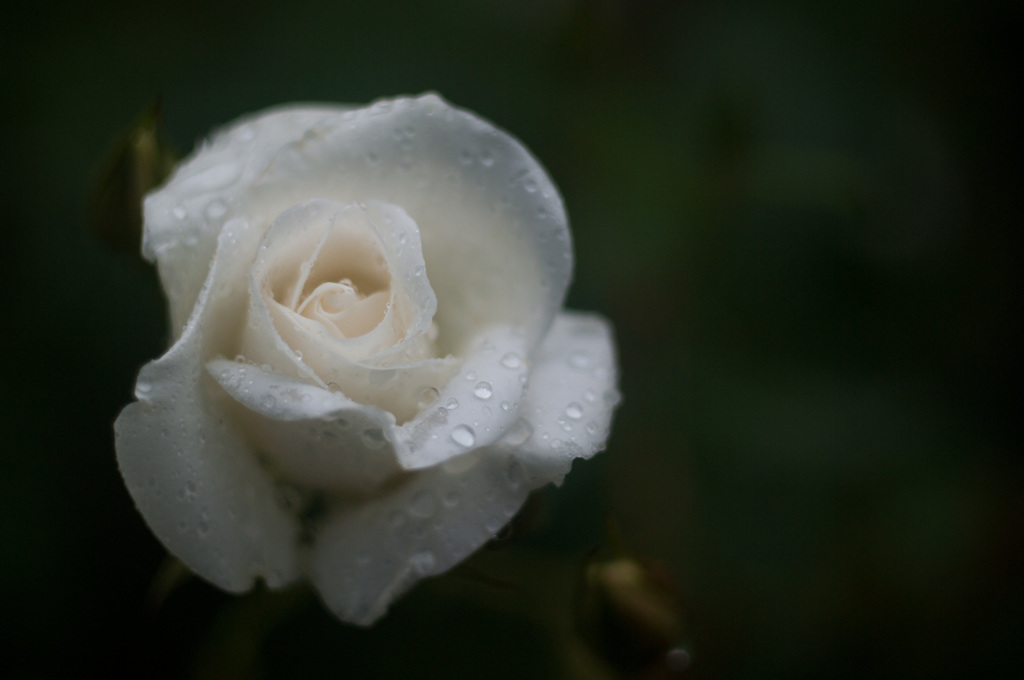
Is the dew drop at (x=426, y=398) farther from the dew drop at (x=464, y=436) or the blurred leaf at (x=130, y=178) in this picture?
the blurred leaf at (x=130, y=178)

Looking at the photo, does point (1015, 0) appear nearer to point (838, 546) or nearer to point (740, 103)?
point (740, 103)

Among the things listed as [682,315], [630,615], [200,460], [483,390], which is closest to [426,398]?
[483,390]

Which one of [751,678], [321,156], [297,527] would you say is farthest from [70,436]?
[751,678]

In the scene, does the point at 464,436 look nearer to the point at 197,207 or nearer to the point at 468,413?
the point at 468,413

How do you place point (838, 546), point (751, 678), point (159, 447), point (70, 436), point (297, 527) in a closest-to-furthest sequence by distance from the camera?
point (159, 447)
point (297, 527)
point (70, 436)
point (751, 678)
point (838, 546)

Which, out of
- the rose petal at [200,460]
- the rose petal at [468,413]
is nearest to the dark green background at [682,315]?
the rose petal at [200,460]

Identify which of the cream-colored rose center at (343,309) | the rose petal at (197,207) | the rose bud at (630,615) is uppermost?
the rose petal at (197,207)
